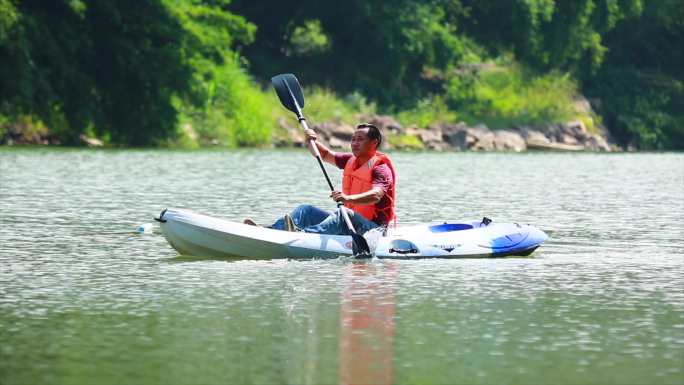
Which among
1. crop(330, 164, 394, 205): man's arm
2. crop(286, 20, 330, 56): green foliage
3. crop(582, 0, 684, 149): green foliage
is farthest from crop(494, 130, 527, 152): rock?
crop(330, 164, 394, 205): man's arm

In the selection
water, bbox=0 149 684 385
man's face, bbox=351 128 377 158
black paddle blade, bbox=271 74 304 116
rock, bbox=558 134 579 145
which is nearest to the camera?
water, bbox=0 149 684 385

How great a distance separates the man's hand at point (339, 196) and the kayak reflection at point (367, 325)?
0.76 m

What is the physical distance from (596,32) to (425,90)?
7.70 m

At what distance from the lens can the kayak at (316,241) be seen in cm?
1308

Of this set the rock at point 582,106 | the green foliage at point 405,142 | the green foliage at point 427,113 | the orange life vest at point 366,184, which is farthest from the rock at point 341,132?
the orange life vest at point 366,184

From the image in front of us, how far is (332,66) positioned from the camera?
53844mm

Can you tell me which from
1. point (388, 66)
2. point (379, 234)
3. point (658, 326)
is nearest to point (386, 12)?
point (388, 66)

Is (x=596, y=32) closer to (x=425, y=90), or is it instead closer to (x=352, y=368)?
(x=425, y=90)

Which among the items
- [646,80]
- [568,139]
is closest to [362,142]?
[568,139]

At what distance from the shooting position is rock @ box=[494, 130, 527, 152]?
2110 inches

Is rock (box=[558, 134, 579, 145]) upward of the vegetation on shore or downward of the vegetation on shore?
downward

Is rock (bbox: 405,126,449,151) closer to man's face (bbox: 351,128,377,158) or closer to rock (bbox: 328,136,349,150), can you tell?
rock (bbox: 328,136,349,150)

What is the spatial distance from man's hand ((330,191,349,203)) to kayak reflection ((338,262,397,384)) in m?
0.76

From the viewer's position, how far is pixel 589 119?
192 feet
